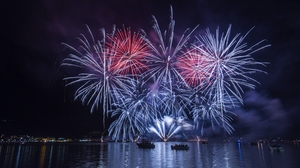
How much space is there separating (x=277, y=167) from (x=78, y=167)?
32.1 m

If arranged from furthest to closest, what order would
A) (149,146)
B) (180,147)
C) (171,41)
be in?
(149,146) → (180,147) → (171,41)

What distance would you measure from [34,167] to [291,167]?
136 feet

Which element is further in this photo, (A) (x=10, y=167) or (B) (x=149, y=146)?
(B) (x=149, y=146)

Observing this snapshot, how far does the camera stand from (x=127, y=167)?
114 ft

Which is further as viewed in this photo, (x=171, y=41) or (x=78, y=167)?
(x=78, y=167)

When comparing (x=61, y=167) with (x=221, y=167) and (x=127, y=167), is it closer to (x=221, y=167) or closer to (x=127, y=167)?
(x=127, y=167)

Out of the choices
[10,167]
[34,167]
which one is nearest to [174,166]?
[34,167]

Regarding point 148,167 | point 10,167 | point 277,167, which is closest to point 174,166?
point 148,167

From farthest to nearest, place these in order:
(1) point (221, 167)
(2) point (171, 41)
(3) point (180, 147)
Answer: (3) point (180, 147), (1) point (221, 167), (2) point (171, 41)

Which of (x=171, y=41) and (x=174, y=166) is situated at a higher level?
(x=171, y=41)

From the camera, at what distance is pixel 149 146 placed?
106m

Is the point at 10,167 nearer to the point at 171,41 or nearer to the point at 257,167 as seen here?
the point at 171,41

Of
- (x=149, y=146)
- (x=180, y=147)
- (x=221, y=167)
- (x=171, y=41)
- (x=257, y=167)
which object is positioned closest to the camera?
(x=171, y=41)

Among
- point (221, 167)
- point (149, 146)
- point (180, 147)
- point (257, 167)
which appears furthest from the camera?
point (149, 146)
